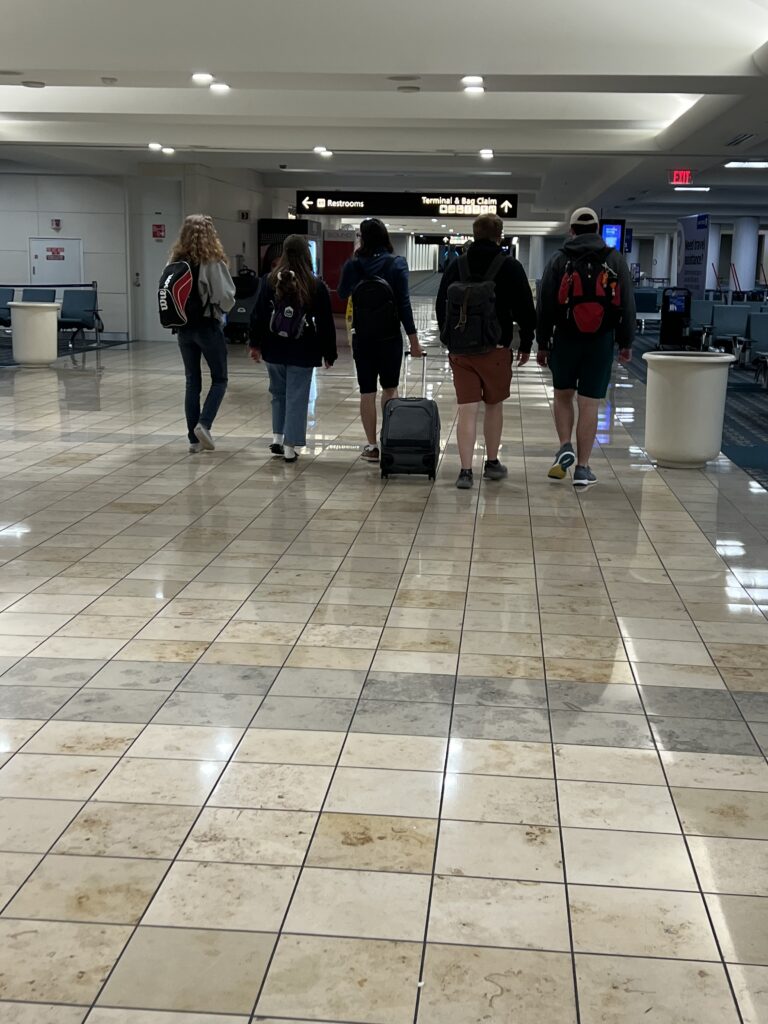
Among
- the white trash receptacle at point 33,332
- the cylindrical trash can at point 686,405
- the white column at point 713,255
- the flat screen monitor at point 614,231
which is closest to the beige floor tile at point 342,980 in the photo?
the cylindrical trash can at point 686,405

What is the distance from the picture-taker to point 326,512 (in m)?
6.17

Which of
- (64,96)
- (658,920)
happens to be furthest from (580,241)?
(64,96)

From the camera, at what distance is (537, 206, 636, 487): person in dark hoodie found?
6695 mm

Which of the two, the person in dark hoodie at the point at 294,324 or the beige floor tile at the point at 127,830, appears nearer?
the beige floor tile at the point at 127,830

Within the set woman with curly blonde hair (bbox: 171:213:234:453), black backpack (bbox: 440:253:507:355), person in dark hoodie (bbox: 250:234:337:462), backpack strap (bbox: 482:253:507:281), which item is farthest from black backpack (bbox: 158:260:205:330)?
backpack strap (bbox: 482:253:507:281)

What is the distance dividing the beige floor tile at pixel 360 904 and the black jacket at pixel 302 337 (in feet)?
16.5

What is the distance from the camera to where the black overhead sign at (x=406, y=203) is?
867 inches

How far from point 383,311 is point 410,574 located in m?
2.65

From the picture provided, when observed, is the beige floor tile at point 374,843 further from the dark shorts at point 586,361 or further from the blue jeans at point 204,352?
the blue jeans at point 204,352

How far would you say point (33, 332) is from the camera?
14.1 meters

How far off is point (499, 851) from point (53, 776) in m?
1.16

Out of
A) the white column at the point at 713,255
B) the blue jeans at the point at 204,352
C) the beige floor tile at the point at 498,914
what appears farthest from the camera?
the white column at the point at 713,255

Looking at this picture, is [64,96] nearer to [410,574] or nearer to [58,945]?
[410,574]

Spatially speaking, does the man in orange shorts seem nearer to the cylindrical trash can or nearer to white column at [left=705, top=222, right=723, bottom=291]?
the cylindrical trash can
